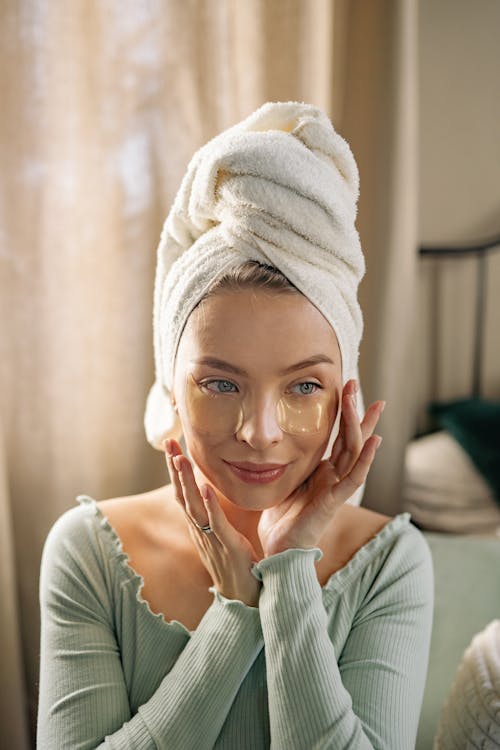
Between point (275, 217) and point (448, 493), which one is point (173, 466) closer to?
point (275, 217)

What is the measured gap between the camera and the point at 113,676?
952 mm

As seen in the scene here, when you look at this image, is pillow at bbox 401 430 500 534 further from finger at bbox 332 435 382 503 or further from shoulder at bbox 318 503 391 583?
finger at bbox 332 435 382 503

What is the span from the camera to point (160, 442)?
40.5 inches

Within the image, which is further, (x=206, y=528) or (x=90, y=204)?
(x=90, y=204)

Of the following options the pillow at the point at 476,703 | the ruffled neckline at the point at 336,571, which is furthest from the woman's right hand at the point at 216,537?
the pillow at the point at 476,703

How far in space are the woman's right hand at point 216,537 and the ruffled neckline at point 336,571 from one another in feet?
0.35

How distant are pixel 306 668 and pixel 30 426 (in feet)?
2.78

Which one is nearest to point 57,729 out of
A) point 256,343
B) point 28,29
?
point 256,343

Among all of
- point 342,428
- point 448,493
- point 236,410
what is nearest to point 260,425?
point 236,410

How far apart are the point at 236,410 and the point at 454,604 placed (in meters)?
0.96

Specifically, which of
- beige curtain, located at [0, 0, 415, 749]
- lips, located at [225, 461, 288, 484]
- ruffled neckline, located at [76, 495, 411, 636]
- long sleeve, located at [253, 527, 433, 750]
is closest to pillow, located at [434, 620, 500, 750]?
long sleeve, located at [253, 527, 433, 750]

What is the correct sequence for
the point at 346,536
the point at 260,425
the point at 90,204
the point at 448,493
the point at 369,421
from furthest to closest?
the point at 448,493 < the point at 90,204 < the point at 346,536 < the point at 369,421 < the point at 260,425

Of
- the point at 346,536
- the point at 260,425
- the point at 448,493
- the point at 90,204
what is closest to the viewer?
the point at 260,425

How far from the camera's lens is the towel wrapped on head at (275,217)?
0.84m
